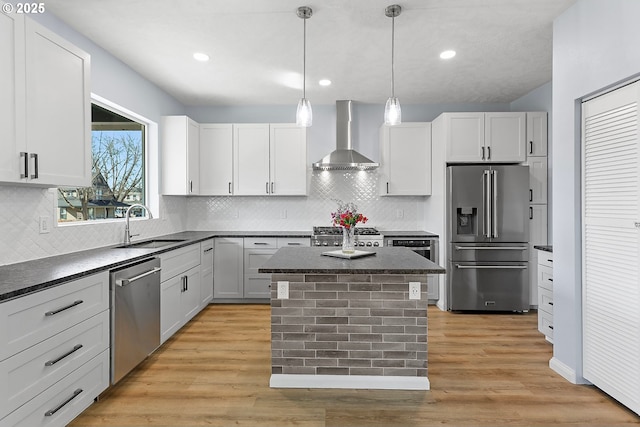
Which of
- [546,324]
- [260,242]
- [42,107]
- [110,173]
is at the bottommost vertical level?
[546,324]

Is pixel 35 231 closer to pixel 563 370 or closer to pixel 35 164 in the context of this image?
pixel 35 164

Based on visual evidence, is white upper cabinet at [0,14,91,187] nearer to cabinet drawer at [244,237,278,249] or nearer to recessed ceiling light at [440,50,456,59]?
cabinet drawer at [244,237,278,249]

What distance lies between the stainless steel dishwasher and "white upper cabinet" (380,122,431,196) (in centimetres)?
311

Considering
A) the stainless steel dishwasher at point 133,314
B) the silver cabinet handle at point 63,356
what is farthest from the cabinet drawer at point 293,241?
the silver cabinet handle at point 63,356

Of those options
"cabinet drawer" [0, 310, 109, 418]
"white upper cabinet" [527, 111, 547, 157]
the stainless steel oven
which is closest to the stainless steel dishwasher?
"cabinet drawer" [0, 310, 109, 418]

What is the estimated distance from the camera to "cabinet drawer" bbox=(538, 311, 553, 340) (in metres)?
3.33

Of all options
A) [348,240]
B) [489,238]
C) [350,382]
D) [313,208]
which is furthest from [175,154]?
[489,238]

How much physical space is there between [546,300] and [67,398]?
385 centimetres

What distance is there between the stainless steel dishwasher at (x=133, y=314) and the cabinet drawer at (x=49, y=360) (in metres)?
0.12

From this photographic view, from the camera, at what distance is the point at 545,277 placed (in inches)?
135

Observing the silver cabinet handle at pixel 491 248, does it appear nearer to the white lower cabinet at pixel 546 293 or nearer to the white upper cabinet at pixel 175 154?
the white lower cabinet at pixel 546 293

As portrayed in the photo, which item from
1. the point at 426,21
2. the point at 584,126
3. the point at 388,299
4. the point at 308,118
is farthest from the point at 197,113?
the point at 584,126

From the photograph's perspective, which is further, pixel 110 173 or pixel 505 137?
→ pixel 505 137

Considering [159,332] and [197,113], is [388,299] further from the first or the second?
[197,113]
